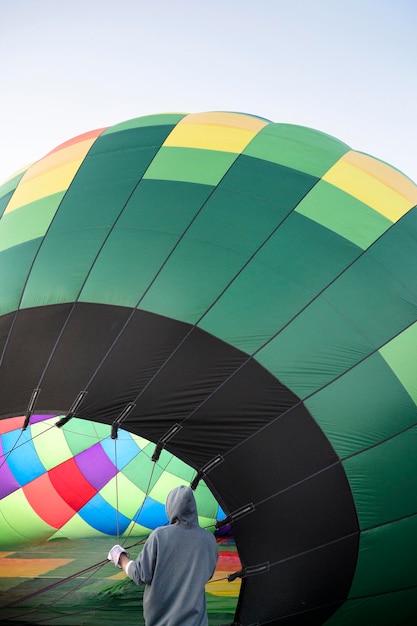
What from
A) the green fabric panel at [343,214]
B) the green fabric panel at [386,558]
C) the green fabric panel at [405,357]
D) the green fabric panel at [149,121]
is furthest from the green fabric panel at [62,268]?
the green fabric panel at [386,558]

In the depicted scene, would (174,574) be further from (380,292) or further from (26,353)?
(380,292)

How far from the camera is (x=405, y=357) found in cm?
307

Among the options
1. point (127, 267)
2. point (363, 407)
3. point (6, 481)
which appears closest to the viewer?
point (363, 407)

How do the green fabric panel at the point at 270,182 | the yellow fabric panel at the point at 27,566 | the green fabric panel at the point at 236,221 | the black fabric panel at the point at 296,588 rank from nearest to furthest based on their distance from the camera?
the black fabric panel at the point at 296,588
the green fabric panel at the point at 236,221
the green fabric panel at the point at 270,182
the yellow fabric panel at the point at 27,566

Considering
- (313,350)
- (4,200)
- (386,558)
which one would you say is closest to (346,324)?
(313,350)

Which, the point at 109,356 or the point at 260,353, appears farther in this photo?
the point at 109,356

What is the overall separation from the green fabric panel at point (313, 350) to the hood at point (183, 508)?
87 cm

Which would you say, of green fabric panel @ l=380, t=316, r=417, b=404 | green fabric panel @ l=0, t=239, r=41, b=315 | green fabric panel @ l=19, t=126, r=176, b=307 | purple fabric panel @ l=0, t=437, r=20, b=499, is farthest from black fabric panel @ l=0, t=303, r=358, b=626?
purple fabric panel @ l=0, t=437, r=20, b=499

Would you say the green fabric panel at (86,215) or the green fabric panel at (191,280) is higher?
the green fabric panel at (86,215)

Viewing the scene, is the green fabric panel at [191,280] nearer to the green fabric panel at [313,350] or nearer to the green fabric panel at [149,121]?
the green fabric panel at [313,350]

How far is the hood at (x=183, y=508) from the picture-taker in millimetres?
2279

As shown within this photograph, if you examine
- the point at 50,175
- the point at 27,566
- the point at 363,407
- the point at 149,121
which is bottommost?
the point at 27,566

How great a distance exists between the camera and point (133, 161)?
3.64 meters

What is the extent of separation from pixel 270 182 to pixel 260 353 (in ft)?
3.16
